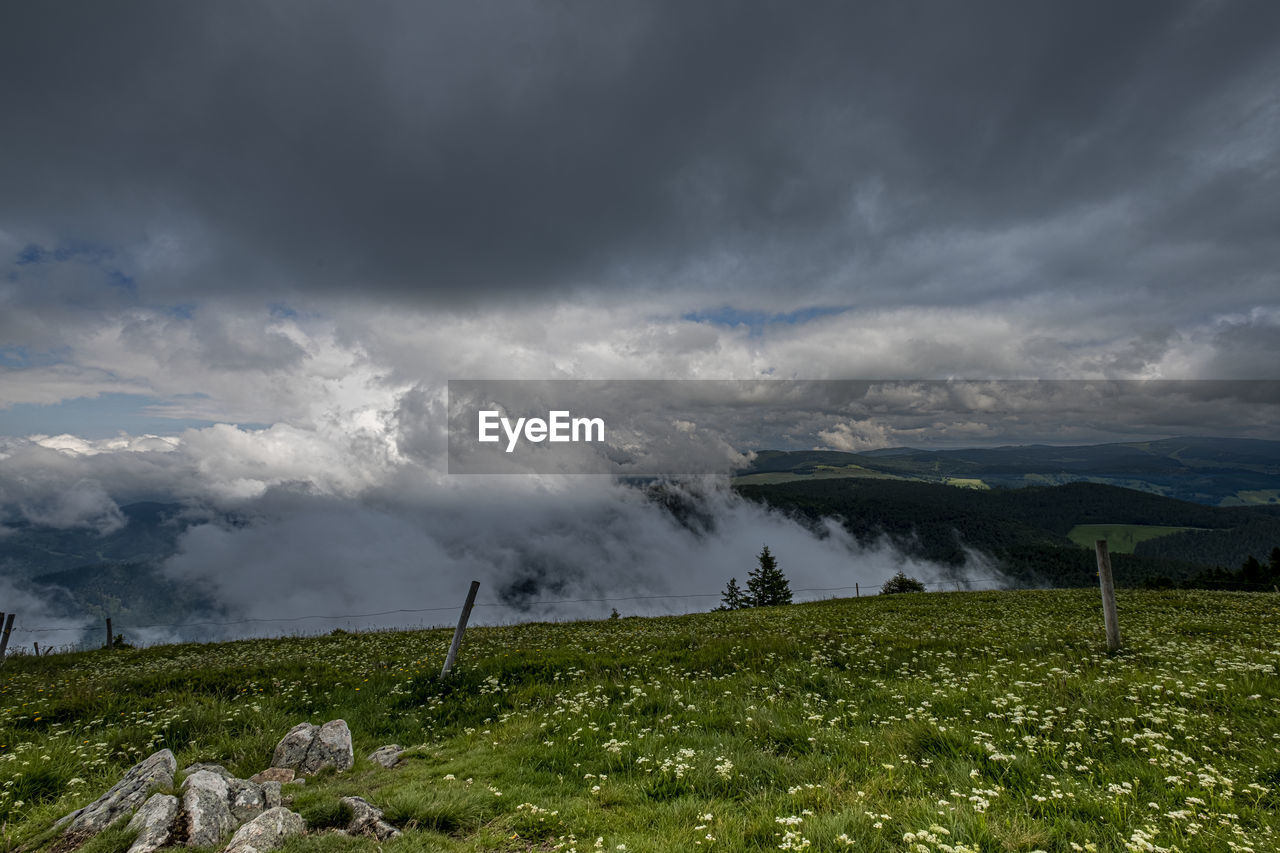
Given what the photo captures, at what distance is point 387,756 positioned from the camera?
11.2 m

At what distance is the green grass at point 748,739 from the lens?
23.6 ft

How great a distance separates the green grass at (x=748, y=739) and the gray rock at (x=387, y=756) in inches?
12.2


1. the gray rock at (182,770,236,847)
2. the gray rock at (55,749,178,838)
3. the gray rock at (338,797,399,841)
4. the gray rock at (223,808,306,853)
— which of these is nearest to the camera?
the gray rock at (223,808,306,853)

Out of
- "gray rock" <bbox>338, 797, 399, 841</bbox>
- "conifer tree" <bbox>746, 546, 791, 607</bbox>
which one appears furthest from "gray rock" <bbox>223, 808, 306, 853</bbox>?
"conifer tree" <bbox>746, 546, 791, 607</bbox>

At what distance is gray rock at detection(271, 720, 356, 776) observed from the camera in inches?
424

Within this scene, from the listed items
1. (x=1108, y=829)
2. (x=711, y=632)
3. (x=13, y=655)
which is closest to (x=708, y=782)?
(x=1108, y=829)

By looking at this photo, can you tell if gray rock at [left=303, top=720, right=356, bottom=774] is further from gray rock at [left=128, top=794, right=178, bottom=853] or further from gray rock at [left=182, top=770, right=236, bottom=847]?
gray rock at [left=128, top=794, right=178, bottom=853]

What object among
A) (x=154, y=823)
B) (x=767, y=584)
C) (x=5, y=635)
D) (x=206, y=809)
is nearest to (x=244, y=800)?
(x=206, y=809)

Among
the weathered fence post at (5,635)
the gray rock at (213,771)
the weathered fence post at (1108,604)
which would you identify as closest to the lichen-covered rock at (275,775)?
the gray rock at (213,771)

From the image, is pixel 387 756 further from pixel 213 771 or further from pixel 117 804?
pixel 117 804

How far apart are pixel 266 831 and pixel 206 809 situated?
4.19 ft

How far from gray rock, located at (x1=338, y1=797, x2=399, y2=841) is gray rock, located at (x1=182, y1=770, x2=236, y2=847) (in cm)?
144

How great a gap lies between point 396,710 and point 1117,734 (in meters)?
16.9

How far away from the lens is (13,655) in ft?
95.7
